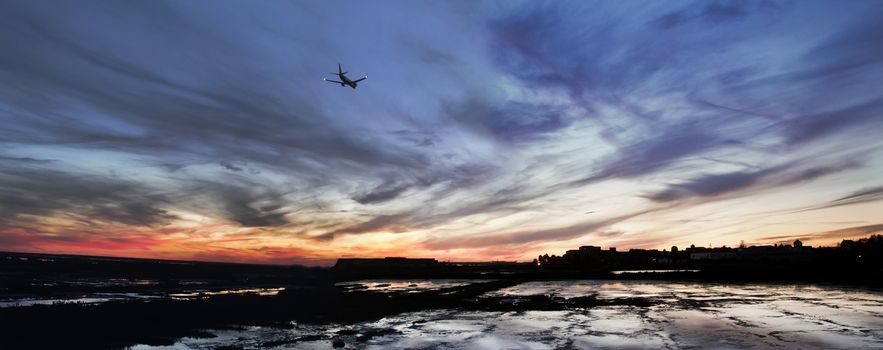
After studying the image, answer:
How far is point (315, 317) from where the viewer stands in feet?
92.5

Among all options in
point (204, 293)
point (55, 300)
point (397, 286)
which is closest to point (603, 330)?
point (204, 293)

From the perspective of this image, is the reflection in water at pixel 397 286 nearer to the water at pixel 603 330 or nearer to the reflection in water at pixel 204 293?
the reflection in water at pixel 204 293

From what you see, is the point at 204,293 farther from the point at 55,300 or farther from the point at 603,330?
the point at 603,330

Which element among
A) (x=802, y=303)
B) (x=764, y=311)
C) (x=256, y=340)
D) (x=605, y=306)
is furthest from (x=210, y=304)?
(x=802, y=303)

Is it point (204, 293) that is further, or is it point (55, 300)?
point (204, 293)

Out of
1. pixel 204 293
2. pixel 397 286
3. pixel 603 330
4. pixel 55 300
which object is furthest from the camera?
pixel 397 286

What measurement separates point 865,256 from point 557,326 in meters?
131

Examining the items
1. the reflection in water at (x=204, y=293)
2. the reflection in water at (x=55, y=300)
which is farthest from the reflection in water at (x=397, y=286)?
the reflection in water at (x=55, y=300)

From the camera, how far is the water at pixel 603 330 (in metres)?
18.6

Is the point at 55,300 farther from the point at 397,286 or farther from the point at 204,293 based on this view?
the point at 397,286

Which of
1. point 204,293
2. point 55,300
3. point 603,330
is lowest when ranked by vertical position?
point 603,330

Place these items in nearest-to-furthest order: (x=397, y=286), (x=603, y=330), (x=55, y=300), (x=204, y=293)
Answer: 1. (x=603, y=330)
2. (x=55, y=300)
3. (x=204, y=293)
4. (x=397, y=286)

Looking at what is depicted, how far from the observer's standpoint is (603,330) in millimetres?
21984

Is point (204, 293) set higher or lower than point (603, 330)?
higher
